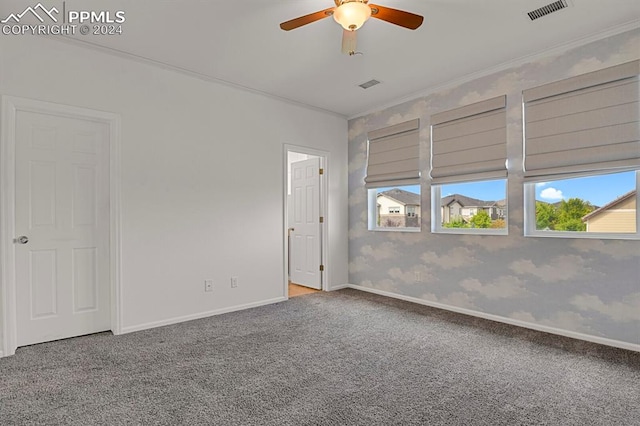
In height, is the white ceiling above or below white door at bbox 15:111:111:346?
above

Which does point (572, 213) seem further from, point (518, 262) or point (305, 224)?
point (305, 224)

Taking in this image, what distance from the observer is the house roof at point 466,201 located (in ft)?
12.4

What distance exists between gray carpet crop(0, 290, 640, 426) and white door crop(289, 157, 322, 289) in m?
1.82

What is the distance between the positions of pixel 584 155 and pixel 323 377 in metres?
2.92

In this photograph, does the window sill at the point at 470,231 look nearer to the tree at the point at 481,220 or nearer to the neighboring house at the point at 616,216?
the tree at the point at 481,220

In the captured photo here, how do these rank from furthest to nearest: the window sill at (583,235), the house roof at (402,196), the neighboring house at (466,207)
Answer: the house roof at (402,196) < the neighboring house at (466,207) < the window sill at (583,235)

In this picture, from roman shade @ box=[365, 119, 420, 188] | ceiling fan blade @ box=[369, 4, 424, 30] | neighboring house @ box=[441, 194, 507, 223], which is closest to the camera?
ceiling fan blade @ box=[369, 4, 424, 30]

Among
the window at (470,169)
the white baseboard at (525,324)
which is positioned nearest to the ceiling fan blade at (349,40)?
the window at (470,169)

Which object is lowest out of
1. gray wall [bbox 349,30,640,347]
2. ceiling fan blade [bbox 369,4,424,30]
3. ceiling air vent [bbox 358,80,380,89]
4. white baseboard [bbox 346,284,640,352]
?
white baseboard [bbox 346,284,640,352]

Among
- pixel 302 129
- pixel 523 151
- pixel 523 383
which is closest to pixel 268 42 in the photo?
pixel 302 129

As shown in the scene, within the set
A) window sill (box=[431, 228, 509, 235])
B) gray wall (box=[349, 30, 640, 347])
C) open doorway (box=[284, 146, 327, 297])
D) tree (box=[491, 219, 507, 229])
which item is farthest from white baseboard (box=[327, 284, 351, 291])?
tree (box=[491, 219, 507, 229])

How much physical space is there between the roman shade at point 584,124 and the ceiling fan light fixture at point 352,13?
2103 mm

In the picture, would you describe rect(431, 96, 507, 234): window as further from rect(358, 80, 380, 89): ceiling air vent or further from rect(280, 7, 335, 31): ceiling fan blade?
rect(280, 7, 335, 31): ceiling fan blade

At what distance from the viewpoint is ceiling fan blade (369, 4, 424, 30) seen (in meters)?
2.18
